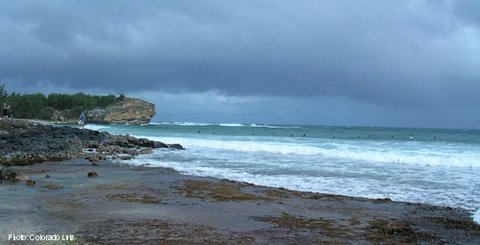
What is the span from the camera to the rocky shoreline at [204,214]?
306 inches

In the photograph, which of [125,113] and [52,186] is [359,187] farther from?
[125,113]

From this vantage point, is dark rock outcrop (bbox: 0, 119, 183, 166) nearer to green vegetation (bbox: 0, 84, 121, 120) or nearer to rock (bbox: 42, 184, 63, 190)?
rock (bbox: 42, 184, 63, 190)

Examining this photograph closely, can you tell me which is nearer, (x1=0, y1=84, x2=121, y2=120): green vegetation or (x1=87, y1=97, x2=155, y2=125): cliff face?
(x1=0, y1=84, x2=121, y2=120): green vegetation

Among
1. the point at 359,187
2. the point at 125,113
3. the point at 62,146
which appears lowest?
the point at 359,187

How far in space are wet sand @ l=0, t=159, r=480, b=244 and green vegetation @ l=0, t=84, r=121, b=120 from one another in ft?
291

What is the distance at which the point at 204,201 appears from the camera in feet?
37.2

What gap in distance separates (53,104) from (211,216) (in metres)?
116

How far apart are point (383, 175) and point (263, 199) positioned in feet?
28.9

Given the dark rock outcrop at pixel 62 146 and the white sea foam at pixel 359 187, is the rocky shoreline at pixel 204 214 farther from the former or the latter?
the dark rock outcrop at pixel 62 146

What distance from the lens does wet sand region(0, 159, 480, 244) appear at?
7752mm

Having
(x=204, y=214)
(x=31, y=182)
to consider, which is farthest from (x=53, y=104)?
(x=204, y=214)

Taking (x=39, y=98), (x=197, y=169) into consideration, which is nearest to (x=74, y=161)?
(x=197, y=169)

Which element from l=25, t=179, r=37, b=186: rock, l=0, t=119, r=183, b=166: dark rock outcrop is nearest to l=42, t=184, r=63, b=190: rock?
l=25, t=179, r=37, b=186: rock

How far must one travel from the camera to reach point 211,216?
9484mm
